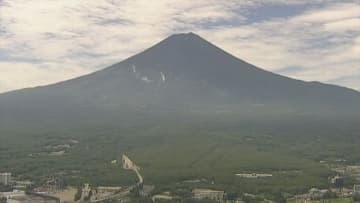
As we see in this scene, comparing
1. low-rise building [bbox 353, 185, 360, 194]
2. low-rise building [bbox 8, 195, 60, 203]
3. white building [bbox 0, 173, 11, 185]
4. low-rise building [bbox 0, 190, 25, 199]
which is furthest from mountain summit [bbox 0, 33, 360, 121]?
low-rise building [bbox 8, 195, 60, 203]

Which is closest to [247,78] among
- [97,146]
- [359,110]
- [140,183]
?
[359,110]

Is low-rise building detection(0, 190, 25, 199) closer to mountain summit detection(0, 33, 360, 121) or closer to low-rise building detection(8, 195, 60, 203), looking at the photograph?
low-rise building detection(8, 195, 60, 203)

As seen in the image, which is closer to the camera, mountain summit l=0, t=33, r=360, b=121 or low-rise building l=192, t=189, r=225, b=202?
low-rise building l=192, t=189, r=225, b=202

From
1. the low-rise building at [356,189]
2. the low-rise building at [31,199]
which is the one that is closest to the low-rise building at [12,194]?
the low-rise building at [31,199]

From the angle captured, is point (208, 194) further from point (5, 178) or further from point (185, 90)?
point (185, 90)

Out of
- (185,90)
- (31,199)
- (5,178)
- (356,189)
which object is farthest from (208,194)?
(185,90)

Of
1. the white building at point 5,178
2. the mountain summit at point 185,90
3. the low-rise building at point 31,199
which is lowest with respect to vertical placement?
the low-rise building at point 31,199

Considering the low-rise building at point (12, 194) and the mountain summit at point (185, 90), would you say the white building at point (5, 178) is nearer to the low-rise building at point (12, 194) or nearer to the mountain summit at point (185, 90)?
the low-rise building at point (12, 194)
